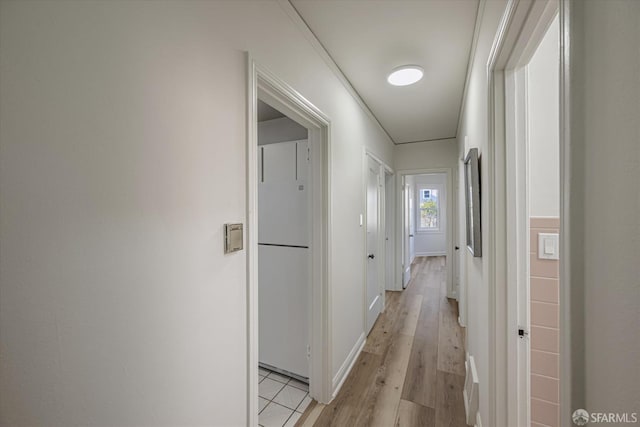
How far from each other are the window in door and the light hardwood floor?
499 centimetres

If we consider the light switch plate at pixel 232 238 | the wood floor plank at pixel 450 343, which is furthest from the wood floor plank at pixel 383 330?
the light switch plate at pixel 232 238

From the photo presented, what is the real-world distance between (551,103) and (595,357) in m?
1.30

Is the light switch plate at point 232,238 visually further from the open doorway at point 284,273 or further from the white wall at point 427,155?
the white wall at point 427,155

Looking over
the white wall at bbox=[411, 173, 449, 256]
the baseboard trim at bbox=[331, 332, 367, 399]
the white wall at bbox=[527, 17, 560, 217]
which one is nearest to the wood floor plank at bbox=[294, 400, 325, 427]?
the baseboard trim at bbox=[331, 332, 367, 399]

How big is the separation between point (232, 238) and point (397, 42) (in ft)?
5.79

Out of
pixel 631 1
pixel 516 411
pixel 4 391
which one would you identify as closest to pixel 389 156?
pixel 516 411

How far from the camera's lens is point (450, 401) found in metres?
1.96

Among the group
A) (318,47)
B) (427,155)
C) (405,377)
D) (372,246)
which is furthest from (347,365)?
(427,155)

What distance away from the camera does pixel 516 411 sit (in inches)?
43.8

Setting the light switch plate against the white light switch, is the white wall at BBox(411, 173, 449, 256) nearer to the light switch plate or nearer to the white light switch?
the white light switch

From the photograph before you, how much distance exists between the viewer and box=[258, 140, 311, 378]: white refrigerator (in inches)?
84.0

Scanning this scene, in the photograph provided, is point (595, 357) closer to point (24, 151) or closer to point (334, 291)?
point (24, 151)

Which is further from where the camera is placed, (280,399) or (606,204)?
(280,399)

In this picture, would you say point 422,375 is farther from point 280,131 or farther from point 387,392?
point 280,131
